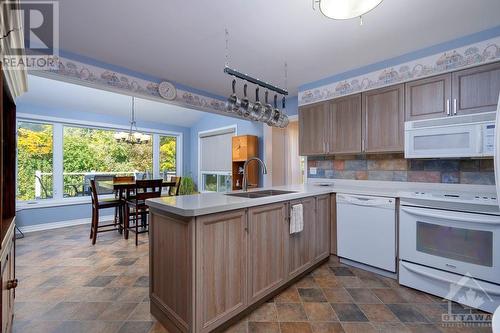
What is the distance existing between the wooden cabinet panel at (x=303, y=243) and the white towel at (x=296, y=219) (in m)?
0.04

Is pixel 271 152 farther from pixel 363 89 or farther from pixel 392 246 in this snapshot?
pixel 392 246

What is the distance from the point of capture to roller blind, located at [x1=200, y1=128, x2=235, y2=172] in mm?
5840

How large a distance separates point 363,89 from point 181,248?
2821 millimetres

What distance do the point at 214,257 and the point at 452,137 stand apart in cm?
243

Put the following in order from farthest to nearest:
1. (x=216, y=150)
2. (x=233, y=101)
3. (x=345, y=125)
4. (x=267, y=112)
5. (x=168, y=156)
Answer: (x=168, y=156) → (x=216, y=150) → (x=345, y=125) → (x=267, y=112) → (x=233, y=101)

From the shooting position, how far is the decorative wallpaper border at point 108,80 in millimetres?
2440

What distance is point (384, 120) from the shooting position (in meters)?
2.71

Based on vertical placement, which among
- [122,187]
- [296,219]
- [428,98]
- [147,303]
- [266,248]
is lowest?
[147,303]

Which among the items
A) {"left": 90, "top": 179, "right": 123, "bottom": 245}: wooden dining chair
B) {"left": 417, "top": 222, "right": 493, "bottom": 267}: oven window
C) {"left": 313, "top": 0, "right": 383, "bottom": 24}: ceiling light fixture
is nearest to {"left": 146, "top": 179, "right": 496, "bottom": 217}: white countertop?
{"left": 417, "top": 222, "right": 493, "bottom": 267}: oven window

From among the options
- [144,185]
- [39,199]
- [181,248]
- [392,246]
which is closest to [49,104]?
[39,199]

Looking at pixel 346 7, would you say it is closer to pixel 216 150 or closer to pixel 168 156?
pixel 216 150

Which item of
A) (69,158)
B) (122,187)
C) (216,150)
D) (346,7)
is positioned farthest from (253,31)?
(69,158)

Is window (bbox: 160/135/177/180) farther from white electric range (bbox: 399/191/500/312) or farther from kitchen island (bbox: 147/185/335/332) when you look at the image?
white electric range (bbox: 399/191/500/312)

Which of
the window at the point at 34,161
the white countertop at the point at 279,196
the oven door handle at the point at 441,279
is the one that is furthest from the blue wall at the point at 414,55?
the window at the point at 34,161
